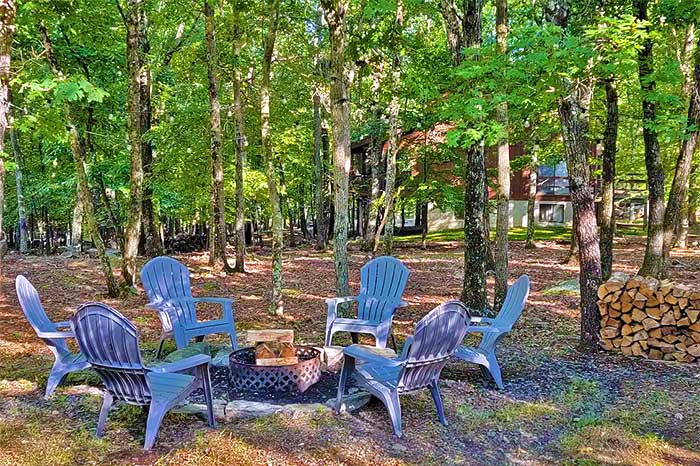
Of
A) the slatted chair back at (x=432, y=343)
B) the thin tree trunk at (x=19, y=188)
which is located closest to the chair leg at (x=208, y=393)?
the slatted chair back at (x=432, y=343)

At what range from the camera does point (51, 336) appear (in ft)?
12.3

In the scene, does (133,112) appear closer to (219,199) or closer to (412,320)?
(219,199)

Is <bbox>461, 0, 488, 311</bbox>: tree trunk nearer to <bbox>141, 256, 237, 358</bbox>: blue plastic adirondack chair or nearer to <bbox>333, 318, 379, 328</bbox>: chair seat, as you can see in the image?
<bbox>333, 318, 379, 328</bbox>: chair seat

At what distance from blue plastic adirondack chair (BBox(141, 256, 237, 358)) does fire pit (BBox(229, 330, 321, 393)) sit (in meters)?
0.75

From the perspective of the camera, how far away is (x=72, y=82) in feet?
13.3

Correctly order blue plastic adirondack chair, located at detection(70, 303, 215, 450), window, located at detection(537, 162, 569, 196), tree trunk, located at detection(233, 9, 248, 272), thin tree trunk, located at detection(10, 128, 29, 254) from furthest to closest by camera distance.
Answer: window, located at detection(537, 162, 569, 196) → thin tree trunk, located at detection(10, 128, 29, 254) → tree trunk, located at detection(233, 9, 248, 272) → blue plastic adirondack chair, located at detection(70, 303, 215, 450)

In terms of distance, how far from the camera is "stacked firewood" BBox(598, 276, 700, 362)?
4809 mm

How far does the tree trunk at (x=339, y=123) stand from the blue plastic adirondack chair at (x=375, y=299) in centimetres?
62

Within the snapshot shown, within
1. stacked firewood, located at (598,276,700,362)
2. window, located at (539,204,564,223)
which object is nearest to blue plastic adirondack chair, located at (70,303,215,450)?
stacked firewood, located at (598,276,700,362)

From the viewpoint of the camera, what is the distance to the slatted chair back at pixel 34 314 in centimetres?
380

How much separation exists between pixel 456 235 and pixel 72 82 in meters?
19.7

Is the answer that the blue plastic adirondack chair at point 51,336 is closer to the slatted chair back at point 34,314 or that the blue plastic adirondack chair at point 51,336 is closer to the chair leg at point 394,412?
the slatted chair back at point 34,314

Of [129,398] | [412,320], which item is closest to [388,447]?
[129,398]

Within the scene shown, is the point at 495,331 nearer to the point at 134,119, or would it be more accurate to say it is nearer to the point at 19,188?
the point at 134,119
